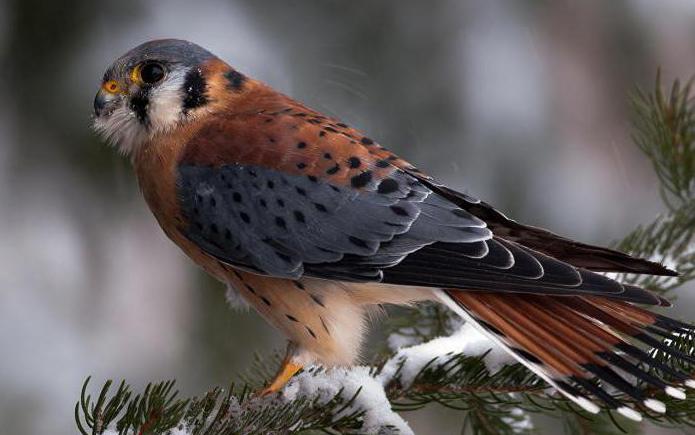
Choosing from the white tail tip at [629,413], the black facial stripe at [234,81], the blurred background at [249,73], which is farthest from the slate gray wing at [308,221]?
the blurred background at [249,73]

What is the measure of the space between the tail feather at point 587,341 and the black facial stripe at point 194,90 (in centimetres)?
131

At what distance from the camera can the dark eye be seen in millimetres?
3357

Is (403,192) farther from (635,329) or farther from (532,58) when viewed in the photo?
(532,58)

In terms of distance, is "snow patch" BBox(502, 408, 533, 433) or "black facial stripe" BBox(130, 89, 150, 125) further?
"black facial stripe" BBox(130, 89, 150, 125)

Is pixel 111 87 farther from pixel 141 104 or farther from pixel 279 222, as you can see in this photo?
pixel 279 222

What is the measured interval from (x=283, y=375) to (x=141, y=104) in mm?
1133

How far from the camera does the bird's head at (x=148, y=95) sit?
3.34m

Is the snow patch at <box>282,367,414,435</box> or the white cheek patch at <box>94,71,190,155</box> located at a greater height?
the white cheek patch at <box>94,71,190,155</box>

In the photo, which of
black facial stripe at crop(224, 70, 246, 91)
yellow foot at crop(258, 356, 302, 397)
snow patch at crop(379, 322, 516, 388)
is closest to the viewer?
snow patch at crop(379, 322, 516, 388)

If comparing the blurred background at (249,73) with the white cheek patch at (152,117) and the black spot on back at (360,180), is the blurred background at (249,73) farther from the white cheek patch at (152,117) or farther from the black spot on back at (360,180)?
the black spot on back at (360,180)

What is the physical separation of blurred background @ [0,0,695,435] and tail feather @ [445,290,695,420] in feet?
6.08

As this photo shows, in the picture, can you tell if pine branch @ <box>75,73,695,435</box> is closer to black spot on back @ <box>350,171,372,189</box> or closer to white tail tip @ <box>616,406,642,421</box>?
white tail tip @ <box>616,406,642,421</box>

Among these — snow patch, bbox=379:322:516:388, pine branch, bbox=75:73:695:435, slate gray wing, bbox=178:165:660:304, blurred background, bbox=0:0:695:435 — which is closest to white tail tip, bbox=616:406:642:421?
pine branch, bbox=75:73:695:435

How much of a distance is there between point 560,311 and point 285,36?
2.40m
